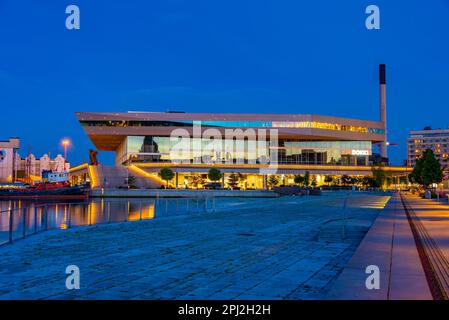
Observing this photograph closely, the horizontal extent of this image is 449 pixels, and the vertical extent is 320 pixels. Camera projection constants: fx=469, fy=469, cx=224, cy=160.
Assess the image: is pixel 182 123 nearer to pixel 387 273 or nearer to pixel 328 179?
pixel 328 179

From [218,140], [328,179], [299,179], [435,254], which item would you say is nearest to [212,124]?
[218,140]

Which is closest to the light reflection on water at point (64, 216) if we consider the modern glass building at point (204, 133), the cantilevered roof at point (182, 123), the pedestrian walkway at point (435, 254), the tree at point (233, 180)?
the pedestrian walkway at point (435, 254)

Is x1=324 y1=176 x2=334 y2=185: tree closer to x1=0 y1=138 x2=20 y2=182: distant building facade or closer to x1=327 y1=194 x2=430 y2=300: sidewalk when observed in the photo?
x1=327 y1=194 x2=430 y2=300: sidewalk

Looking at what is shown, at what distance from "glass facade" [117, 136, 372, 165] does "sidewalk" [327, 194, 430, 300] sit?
9025cm

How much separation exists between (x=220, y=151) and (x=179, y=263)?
309 ft

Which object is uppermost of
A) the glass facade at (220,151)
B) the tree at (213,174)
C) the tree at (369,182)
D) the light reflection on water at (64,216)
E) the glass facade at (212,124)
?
the glass facade at (212,124)

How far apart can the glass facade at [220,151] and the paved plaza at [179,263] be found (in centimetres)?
8549

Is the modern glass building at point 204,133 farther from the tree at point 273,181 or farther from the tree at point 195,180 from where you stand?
the tree at point 273,181

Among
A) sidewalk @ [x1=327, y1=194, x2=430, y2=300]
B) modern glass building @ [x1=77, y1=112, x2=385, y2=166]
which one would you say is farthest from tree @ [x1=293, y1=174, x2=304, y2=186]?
sidewalk @ [x1=327, y1=194, x2=430, y2=300]

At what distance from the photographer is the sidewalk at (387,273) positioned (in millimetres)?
6902

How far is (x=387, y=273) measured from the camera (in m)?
8.45
